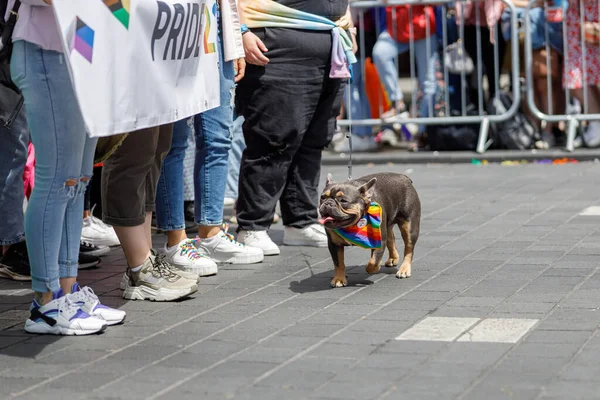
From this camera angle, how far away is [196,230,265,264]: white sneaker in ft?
20.7

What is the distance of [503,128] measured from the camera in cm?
1178

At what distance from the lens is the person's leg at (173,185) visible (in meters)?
5.89

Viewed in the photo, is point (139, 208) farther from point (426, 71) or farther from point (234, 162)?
point (426, 71)

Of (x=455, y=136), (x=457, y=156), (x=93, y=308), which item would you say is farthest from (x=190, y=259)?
(x=455, y=136)

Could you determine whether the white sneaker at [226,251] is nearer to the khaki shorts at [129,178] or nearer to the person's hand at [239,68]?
the person's hand at [239,68]

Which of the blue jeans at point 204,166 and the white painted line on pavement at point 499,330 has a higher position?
the blue jeans at point 204,166

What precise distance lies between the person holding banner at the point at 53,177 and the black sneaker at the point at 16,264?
47.2 inches

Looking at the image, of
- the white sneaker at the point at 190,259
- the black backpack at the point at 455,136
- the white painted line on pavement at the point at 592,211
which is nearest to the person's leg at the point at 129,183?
the white sneaker at the point at 190,259

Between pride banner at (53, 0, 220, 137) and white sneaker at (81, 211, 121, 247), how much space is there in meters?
1.96

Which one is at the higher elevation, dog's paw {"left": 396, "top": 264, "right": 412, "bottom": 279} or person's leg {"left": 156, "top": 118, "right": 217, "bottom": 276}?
person's leg {"left": 156, "top": 118, "right": 217, "bottom": 276}

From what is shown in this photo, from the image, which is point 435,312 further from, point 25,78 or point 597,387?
point 25,78

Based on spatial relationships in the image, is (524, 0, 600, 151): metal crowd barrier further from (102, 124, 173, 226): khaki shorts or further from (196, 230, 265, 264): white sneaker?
(102, 124, 173, 226): khaki shorts

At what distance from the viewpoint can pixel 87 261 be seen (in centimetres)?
632

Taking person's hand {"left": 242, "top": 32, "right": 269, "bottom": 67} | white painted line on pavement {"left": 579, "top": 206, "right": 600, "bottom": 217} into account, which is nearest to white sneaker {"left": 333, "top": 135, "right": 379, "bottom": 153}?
white painted line on pavement {"left": 579, "top": 206, "right": 600, "bottom": 217}
